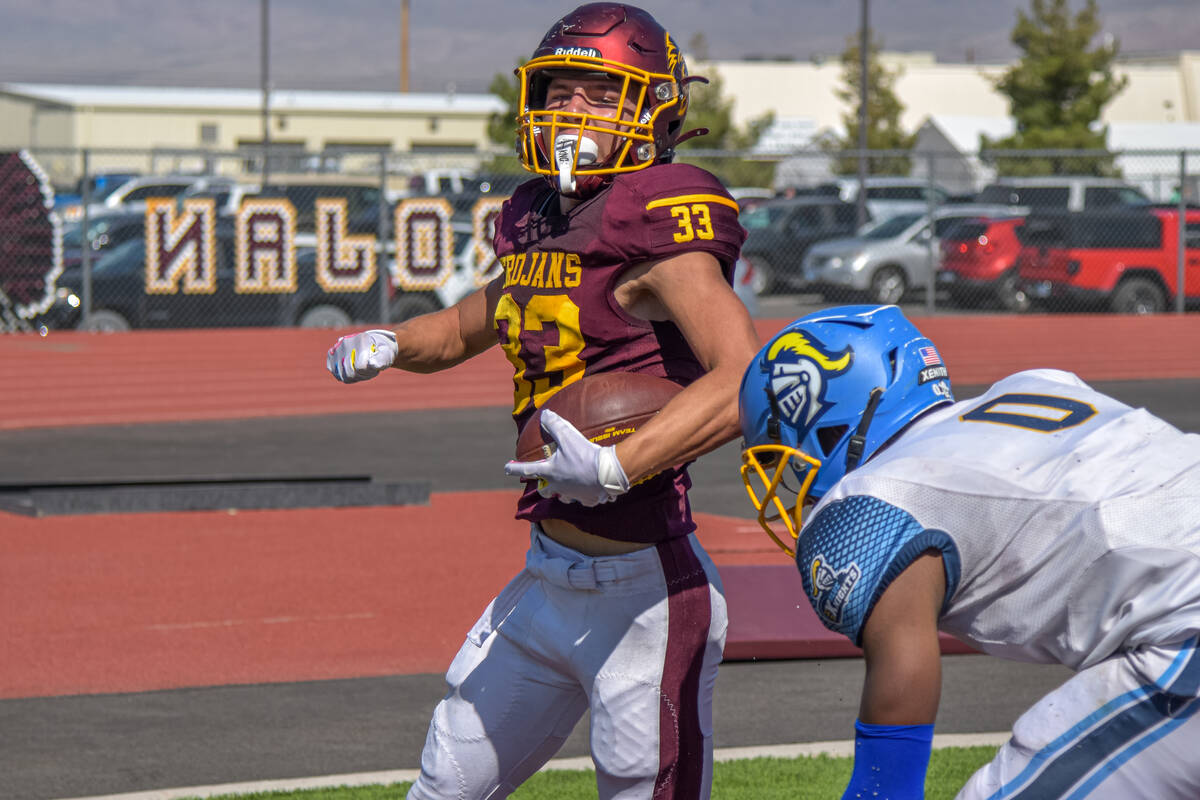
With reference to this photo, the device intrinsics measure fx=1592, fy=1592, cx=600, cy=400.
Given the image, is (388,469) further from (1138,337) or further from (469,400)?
(1138,337)

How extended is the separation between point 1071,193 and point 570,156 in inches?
1014

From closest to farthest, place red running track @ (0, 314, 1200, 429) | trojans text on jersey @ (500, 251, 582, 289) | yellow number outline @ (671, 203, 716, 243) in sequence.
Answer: yellow number outline @ (671, 203, 716, 243) → trojans text on jersey @ (500, 251, 582, 289) → red running track @ (0, 314, 1200, 429)

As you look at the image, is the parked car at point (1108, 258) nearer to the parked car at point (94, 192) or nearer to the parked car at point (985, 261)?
the parked car at point (985, 261)

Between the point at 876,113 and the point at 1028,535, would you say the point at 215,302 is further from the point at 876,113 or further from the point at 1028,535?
the point at 876,113

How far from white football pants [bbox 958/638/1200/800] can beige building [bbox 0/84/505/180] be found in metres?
52.3

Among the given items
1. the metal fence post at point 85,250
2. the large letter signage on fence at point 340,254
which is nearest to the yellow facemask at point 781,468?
the metal fence post at point 85,250

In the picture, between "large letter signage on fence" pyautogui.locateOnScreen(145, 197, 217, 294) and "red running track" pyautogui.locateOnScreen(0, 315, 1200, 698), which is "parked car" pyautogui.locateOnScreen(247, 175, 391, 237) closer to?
"large letter signage on fence" pyautogui.locateOnScreen(145, 197, 217, 294)

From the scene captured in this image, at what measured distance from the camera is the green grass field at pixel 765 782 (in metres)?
4.91

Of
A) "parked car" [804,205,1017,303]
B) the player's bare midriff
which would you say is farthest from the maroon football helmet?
"parked car" [804,205,1017,303]

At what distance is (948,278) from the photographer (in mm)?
25250

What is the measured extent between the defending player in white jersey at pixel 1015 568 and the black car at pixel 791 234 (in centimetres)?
2516

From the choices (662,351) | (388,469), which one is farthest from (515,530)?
(662,351)

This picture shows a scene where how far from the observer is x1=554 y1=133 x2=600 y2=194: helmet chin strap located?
131 inches

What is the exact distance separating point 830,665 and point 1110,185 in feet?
74.9
